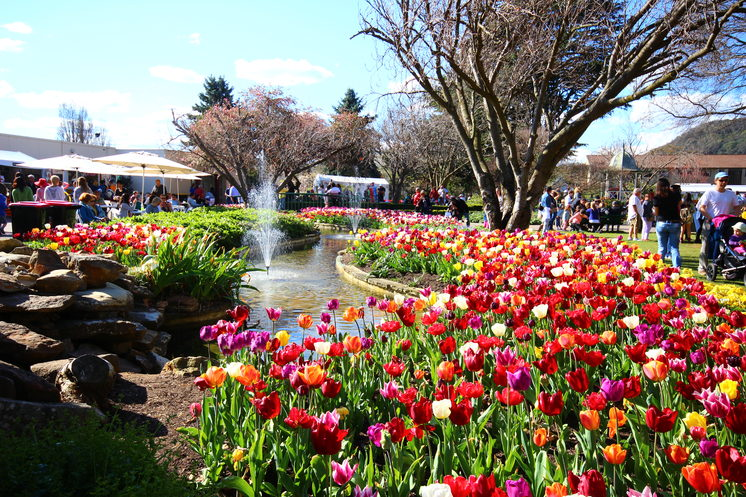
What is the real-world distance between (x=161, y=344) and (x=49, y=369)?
2.17 meters

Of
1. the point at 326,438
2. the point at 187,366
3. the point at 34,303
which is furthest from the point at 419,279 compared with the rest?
the point at 326,438

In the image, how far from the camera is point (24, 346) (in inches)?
144

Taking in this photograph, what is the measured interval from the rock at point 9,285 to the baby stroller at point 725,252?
900 cm

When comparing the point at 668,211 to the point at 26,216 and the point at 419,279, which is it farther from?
the point at 26,216

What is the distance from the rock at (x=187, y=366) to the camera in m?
4.15

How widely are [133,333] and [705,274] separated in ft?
29.4

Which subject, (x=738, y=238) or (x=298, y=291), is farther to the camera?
(x=298, y=291)

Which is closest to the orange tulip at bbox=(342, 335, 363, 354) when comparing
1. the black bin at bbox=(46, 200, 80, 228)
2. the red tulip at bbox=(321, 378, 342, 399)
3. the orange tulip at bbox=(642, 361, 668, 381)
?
the red tulip at bbox=(321, 378, 342, 399)

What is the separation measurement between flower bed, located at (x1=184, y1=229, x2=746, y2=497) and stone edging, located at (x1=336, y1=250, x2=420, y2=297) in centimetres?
434

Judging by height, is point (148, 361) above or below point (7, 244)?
below

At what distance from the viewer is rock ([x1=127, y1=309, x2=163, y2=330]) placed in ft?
18.6

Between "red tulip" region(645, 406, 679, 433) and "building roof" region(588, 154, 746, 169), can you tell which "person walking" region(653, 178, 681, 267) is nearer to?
"red tulip" region(645, 406, 679, 433)

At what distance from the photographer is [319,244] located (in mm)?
18172

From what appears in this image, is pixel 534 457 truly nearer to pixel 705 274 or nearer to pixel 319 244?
pixel 705 274
